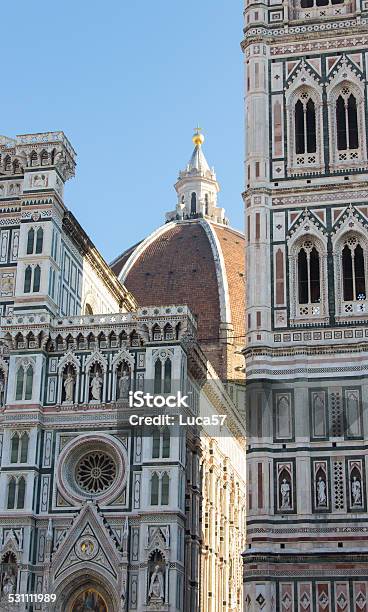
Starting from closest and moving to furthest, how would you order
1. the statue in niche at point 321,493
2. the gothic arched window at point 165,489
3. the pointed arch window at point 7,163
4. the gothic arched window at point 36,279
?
the statue in niche at point 321,493 → the gothic arched window at point 165,489 → the gothic arched window at point 36,279 → the pointed arch window at point 7,163

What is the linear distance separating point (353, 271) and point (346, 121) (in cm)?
457

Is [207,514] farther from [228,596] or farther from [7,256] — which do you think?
[7,256]

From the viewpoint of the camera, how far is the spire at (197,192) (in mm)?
72625

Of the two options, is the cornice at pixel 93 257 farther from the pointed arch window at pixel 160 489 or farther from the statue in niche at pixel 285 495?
the statue in niche at pixel 285 495

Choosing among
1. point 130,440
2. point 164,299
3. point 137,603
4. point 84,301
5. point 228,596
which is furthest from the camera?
point 164,299

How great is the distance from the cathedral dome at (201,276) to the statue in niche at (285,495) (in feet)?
90.0

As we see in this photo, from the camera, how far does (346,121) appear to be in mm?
31688

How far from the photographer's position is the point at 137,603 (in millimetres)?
29359

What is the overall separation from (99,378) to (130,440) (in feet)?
6.93

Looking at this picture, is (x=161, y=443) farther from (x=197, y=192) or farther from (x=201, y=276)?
(x=197, y=192)

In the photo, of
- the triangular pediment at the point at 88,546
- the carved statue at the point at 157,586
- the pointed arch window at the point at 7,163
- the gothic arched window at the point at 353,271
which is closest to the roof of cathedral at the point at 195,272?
the pointed arch window at the point at 7,163

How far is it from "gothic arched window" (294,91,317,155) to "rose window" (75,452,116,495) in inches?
401

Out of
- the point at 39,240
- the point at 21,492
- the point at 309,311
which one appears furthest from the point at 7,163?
the point at 309,311

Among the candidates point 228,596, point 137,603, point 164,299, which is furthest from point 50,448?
point 164,299
